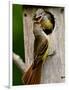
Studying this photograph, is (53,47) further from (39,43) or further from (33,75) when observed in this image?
Answer: (33,75)

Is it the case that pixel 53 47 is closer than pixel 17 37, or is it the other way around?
pixel 17 37

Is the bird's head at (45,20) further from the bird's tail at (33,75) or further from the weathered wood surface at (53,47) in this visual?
the bird's tail at (33,75)

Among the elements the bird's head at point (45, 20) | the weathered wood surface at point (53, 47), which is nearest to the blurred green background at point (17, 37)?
the weathered wood surface at point (53, 47)

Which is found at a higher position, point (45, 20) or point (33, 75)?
point (45, 20)

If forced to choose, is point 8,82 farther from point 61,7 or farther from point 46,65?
point 61,7

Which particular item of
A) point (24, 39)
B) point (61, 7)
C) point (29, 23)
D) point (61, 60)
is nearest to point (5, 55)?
point (24, 39)

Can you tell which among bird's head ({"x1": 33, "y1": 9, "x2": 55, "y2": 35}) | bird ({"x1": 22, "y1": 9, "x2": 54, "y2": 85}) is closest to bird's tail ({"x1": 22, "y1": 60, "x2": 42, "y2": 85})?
bird ({"x1": 22, "y1": 9, "x2": 54, "y2": 85})

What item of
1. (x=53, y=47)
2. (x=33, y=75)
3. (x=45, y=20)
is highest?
(x=45, y=20)

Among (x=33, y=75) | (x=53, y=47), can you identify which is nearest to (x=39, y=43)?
(x=53, y=47)
